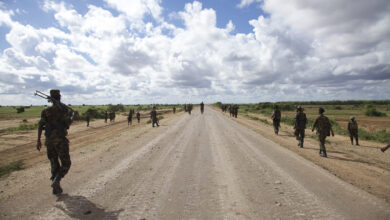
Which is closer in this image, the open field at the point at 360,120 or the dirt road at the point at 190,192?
the dirt road at the point at 190,192

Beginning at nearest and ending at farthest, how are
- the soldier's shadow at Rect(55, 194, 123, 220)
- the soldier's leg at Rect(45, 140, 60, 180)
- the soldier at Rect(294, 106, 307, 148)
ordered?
the soldier's shadow at Rect(55, 194, 123, 220)
the soldier's leg at Rect(45, 140, 60, 180)
the soldier at Rect(294, 106, 307, 148)

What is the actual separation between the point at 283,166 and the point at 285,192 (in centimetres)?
230

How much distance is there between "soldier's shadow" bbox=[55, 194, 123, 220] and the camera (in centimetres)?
369

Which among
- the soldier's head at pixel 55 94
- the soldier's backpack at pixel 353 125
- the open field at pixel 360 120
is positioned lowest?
the open field at pixel 360 120

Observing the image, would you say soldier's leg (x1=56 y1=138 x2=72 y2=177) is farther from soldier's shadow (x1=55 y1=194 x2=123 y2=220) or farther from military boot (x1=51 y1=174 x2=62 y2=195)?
soldier's shadow (x1=55 y1=194 x2=123 y2=220)

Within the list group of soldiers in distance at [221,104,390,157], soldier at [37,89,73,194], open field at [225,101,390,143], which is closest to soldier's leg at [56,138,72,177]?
soldier at [37,89,73,194]

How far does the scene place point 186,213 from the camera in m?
3.79

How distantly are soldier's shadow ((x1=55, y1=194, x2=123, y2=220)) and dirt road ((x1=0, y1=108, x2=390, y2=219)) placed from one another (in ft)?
0.06

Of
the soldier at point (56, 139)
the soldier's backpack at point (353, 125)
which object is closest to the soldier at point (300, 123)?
the soldier's backpack at point (353, 125)

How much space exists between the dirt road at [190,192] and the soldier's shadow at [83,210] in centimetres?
2

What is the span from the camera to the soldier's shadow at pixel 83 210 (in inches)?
145

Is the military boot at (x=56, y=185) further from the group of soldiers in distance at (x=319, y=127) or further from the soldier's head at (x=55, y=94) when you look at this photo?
the group of soldiers in distance at (x=319, y=127)

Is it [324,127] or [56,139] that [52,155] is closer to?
[56,139]

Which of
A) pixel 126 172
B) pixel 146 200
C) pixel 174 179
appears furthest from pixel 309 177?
pixel 126 172
